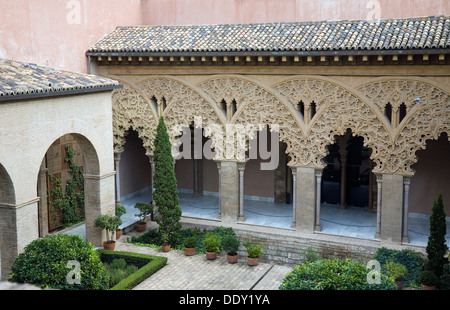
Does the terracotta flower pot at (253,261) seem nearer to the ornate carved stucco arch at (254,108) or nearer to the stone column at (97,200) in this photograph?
the ornate carved stucco arch at (254,108)

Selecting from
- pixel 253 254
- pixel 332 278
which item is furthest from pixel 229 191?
pixel 332 278

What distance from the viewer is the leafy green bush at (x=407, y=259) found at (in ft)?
50.8

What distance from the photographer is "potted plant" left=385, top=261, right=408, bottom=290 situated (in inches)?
589

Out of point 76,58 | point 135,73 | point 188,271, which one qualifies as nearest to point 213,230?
point 188,271

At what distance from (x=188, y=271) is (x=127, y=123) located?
6.23 metres

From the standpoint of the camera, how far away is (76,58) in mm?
19031

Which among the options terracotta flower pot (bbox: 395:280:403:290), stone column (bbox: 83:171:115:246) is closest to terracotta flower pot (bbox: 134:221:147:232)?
stone column (bbox: 83:171:115:246)

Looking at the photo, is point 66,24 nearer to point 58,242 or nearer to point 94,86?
point 94,86

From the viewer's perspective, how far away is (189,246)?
17.4m

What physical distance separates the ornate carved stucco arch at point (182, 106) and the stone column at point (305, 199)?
2.94 metres

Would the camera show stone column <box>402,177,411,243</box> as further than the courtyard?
No

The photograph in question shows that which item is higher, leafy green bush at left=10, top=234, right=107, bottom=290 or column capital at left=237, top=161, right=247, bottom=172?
column capital at left=237, top=161, right=247, bottom=172

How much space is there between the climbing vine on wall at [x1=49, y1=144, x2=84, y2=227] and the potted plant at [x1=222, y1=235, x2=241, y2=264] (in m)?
5.60

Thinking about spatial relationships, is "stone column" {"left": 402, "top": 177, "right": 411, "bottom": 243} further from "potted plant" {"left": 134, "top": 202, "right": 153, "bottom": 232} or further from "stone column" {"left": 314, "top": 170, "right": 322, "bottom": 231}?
"potted plant" {"left": 134, "top": 202, "right": 153, "bottom": 232}
